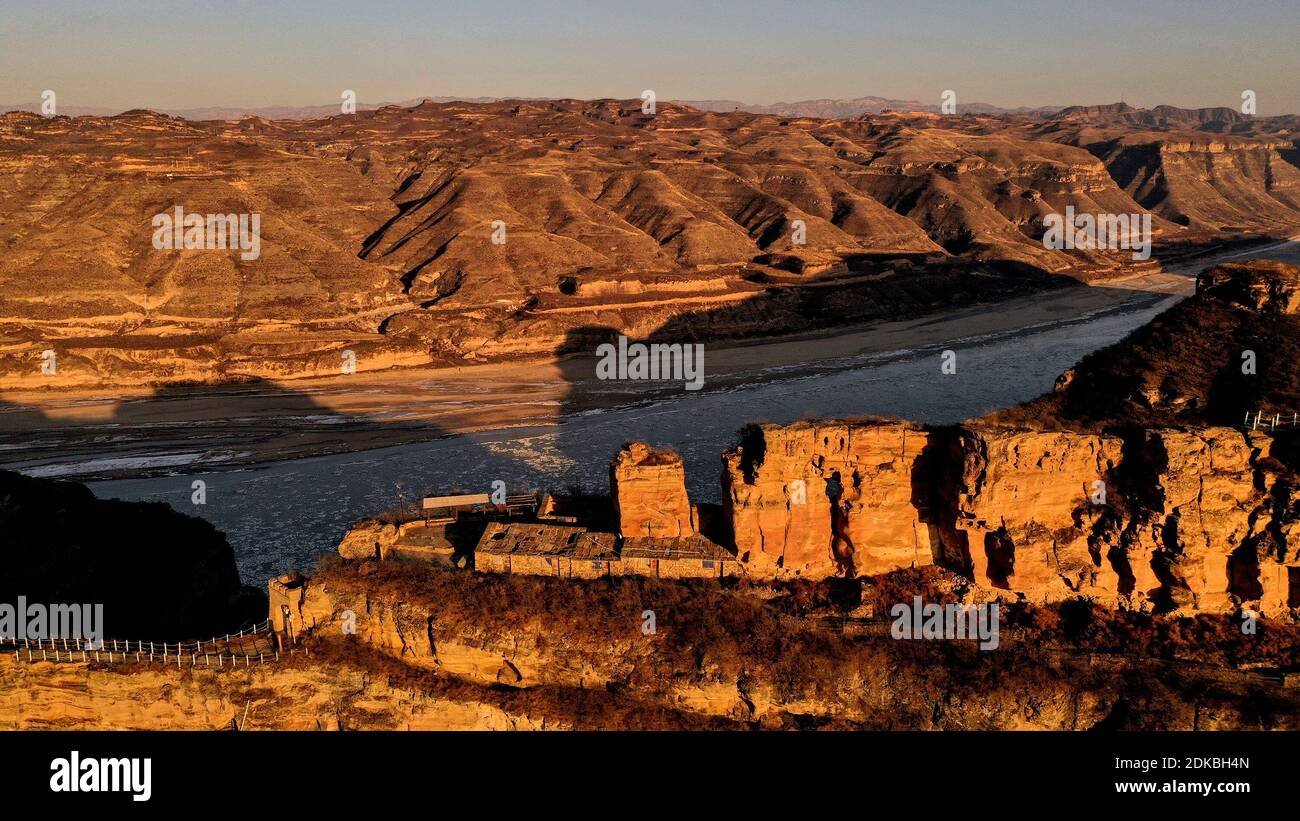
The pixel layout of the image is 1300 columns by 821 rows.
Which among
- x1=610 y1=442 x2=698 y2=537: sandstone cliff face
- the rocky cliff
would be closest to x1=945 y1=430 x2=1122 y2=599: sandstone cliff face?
x1=610 y1=442 x2=698 y2=537: sandstone cliff face

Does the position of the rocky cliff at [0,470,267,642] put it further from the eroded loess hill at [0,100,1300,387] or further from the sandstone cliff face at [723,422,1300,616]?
the eroded loess hill at [0,100,1300,387]

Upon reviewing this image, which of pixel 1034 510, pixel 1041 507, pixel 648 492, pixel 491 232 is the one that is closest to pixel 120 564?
pixel 648 492

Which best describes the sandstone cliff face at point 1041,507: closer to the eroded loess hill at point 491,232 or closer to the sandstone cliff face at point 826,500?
the sandstone cliff face at point 826,500

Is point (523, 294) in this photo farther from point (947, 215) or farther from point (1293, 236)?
point (1293, 236)

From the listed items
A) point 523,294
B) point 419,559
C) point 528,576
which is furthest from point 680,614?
point 523,294

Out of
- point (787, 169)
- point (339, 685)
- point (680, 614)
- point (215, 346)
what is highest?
point (787, 169)

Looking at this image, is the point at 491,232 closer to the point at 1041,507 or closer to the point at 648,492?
the point at 648,492
